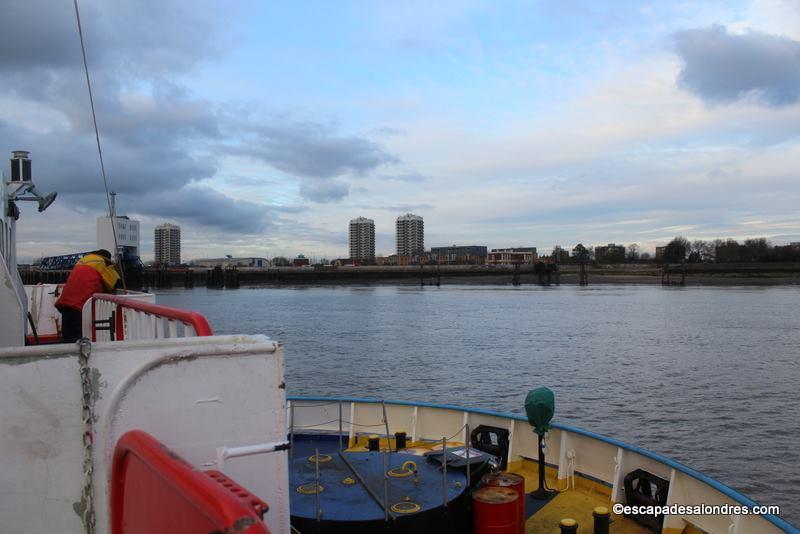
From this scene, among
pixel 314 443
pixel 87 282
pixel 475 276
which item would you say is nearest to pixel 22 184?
pixel 87 282

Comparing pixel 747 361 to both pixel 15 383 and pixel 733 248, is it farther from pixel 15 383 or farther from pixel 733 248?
pixel 733 248

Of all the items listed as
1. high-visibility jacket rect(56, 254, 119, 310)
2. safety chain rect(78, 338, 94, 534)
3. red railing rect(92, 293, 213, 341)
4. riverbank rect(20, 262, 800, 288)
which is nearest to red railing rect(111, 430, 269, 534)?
safety chain rect(78, 338, 94, 534)

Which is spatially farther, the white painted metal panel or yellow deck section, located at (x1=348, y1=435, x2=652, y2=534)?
yellow deck section, located at (x1=348, y1=435, x2=652, y2=534)

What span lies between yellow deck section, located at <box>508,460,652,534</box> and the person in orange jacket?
6.35 metres

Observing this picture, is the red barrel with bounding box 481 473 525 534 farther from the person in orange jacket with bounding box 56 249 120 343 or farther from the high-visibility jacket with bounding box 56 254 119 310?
the high-visibility jacket with bounding box 56 254 119 310

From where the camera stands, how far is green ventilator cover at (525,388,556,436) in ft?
24.7

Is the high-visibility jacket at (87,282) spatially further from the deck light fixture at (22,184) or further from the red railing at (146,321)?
the deck light fixture at (22,184)

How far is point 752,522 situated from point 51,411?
20.6ft

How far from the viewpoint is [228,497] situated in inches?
77.1

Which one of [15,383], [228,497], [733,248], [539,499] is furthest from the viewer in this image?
[733,248]

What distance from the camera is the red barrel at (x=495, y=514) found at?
20.2 feet

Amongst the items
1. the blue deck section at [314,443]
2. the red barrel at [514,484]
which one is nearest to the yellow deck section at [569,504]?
the red barrel at [514,484]

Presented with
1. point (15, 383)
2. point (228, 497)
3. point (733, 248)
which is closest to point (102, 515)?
point (15, 383)

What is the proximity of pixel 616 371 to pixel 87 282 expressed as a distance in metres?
29.0
